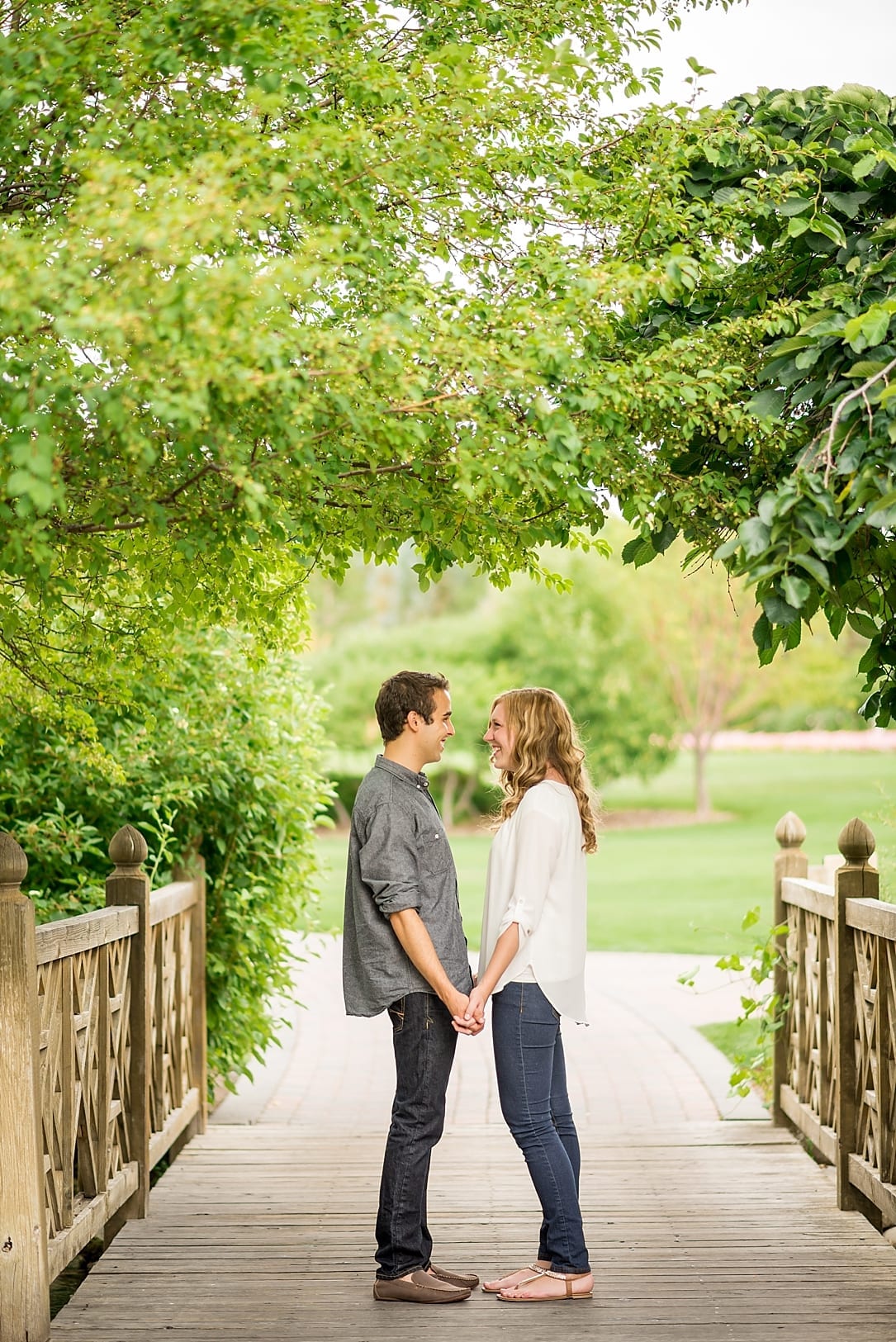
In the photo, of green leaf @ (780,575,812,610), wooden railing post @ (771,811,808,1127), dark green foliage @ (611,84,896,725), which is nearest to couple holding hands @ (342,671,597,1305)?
dark green foliage @ (611,84,896,725)

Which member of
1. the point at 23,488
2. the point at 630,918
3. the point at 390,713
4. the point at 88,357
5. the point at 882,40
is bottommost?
the point at 630,918

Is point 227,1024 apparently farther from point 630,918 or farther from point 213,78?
point 630,918

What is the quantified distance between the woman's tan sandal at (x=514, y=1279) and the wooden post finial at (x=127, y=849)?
6.46 ft

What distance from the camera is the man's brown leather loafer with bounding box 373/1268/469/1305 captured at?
4.06 m

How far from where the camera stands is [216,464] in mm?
3266

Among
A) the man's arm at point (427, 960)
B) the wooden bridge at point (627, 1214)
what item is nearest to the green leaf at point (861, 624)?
the wooden bridge at point (627, 1214)

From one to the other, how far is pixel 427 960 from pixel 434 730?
0.68m

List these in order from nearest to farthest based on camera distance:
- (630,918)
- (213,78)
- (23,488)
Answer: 1. (23,488)
2. (213,78)
3. (630,918)

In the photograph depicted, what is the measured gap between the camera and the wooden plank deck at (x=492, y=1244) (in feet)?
12.8

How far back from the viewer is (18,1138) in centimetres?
361

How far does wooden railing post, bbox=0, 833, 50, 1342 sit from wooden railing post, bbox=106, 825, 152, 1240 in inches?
53.0

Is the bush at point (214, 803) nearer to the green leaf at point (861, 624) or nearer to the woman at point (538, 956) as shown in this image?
the woman at point (538, 956)

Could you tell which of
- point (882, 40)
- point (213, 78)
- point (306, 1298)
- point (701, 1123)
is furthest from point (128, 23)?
point (882, 40)

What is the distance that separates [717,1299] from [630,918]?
15.6 metres
